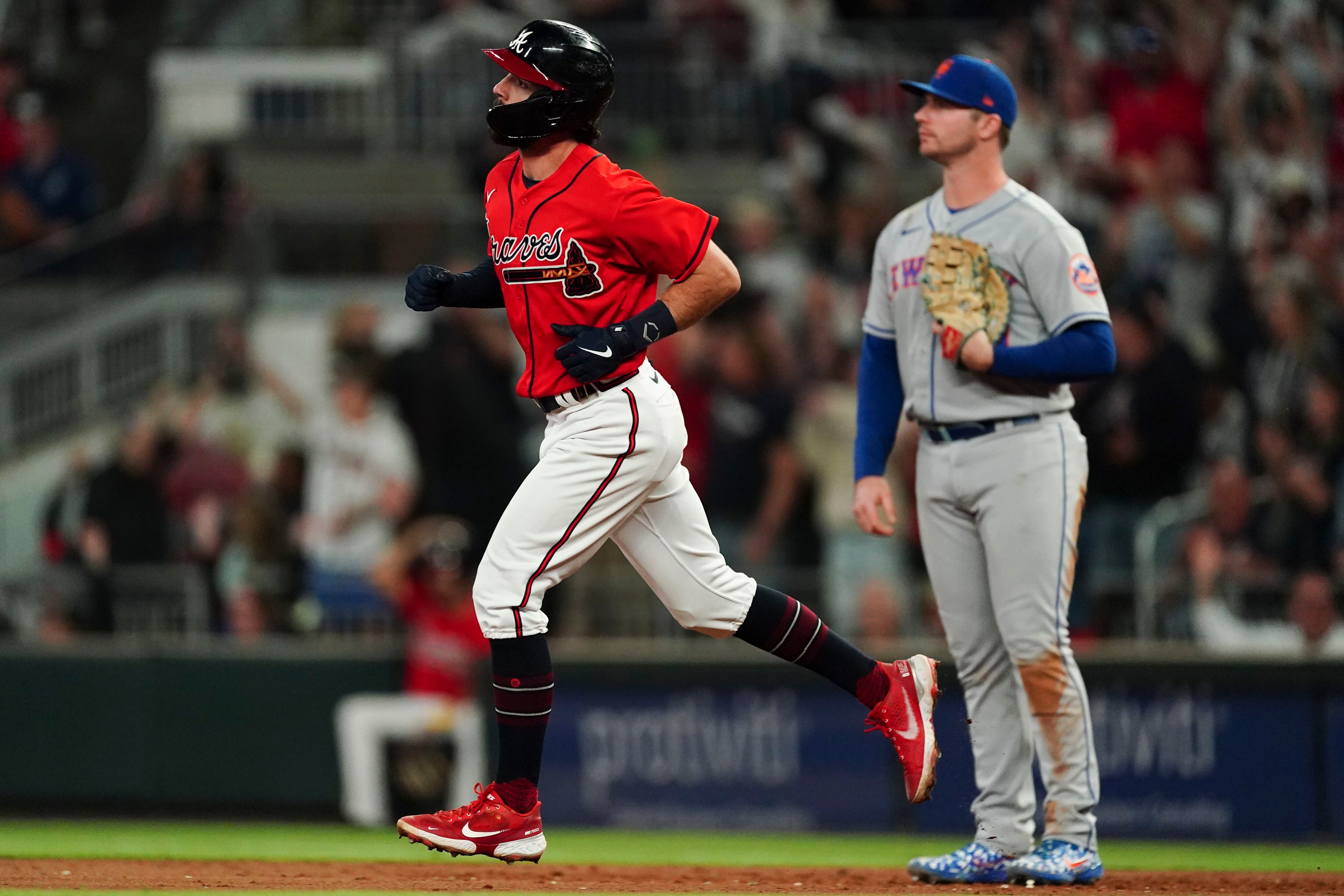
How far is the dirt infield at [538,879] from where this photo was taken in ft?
17.0

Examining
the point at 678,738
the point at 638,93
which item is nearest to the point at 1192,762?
the point at 678,738

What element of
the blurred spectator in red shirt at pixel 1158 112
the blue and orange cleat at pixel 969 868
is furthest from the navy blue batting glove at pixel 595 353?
the blurred spectator in red shirt at pixel 1158 112

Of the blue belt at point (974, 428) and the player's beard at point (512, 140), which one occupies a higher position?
the player's beard at point (512, 140)

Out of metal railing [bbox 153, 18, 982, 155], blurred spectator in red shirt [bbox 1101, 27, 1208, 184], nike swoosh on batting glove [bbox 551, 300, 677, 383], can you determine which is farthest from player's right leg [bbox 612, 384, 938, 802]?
metal railing [bbox 153, 18, 982, 155]

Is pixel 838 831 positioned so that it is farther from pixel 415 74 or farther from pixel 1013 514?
pixel 415 74

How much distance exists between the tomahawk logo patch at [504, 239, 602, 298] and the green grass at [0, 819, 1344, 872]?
2.46 metres

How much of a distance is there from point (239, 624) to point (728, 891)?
5274mm

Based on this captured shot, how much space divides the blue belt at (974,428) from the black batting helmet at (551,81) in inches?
56.7

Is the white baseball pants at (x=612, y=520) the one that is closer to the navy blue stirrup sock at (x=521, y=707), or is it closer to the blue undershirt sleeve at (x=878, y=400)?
the navy blue stirrup sock at (x=521, y=707)

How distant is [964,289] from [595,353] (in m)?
1.23

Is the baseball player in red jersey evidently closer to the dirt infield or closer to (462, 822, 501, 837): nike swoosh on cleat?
(462, 822, 501, 837): nike swoosh on cleat

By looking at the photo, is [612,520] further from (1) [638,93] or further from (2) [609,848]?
(1) [638,93]

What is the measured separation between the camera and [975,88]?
209 inches

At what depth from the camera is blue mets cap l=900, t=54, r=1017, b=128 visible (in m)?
5.31
